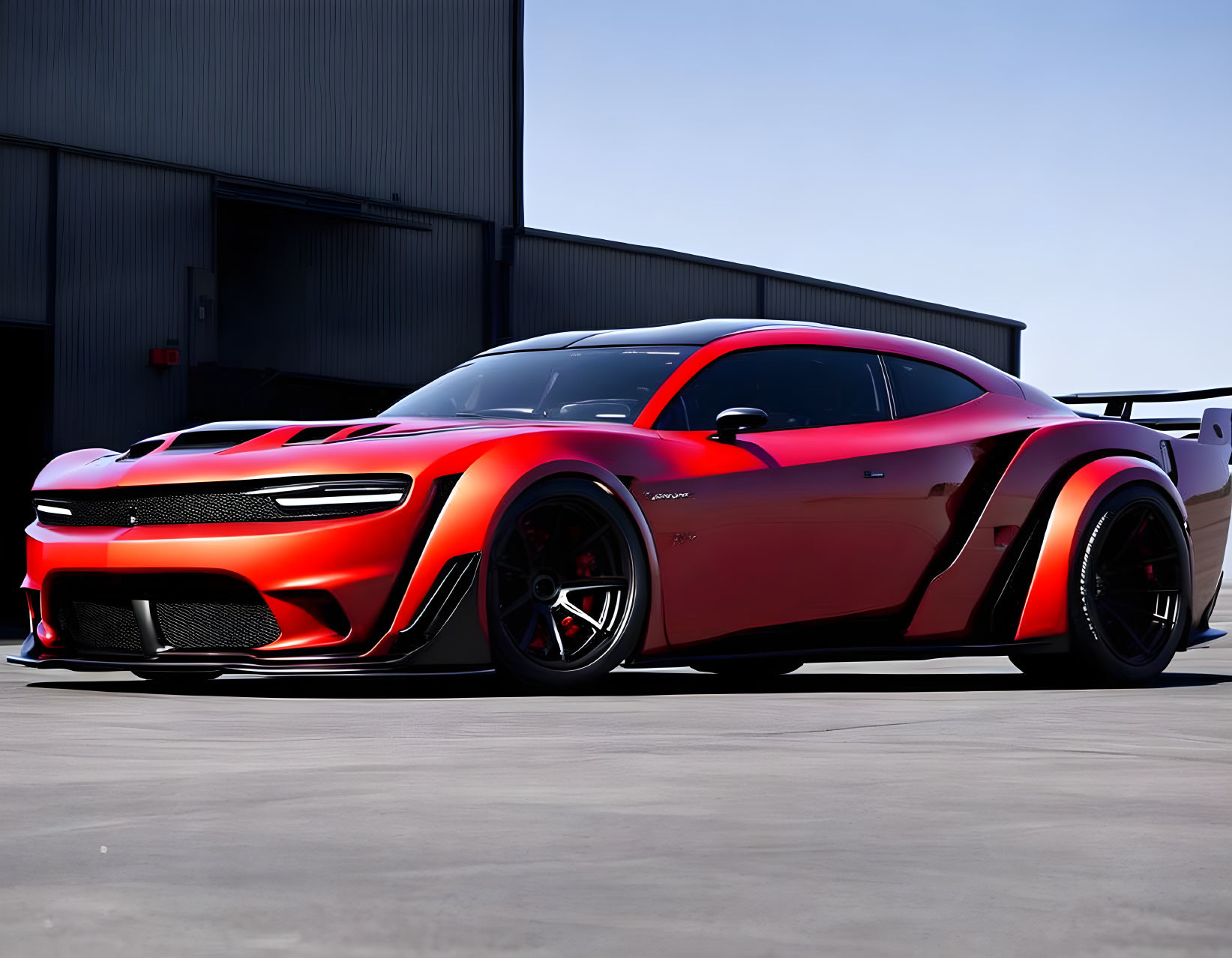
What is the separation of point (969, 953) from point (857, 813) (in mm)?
1266

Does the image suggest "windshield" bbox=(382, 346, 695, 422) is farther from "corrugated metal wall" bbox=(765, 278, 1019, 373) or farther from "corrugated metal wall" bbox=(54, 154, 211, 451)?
"corrugated metal wall" bbox=(765, 278, 1019, 373)

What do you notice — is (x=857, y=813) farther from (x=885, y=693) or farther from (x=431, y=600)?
(x=885, y=693)

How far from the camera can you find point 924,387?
8.10 m

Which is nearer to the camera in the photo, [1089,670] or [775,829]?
[775,829]

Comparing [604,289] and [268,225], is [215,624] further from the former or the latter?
[604,289]

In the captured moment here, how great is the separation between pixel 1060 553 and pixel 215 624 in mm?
3247

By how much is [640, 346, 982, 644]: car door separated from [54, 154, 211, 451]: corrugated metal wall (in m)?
13.0

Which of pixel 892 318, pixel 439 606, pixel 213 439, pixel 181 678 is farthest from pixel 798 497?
pixel 892 318

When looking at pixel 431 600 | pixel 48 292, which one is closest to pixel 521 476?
pixel 431 600

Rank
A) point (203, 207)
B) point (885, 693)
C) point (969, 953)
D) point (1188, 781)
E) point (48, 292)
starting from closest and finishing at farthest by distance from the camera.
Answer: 1. point (969, 953)
2. point (1188, 781)
3. point (885, 693)
4. point (48, 292)
5. point (203, 207)

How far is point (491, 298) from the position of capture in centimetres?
2436

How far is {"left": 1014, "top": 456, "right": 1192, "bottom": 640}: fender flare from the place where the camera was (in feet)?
25.6

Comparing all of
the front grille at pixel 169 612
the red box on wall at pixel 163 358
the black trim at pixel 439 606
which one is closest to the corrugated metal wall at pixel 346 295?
the red box on wall at pixel 163 358

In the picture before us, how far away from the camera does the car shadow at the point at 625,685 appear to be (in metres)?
6.89
